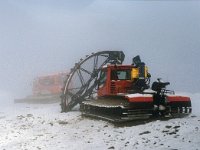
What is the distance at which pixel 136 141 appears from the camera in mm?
10242

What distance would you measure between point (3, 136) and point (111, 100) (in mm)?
5163

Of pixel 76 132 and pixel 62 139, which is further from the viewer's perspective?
pixel 76 132

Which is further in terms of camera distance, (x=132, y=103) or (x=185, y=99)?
(x=185, y=99)

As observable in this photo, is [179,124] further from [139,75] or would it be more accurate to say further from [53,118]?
[53,118]

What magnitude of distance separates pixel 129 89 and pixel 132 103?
2864 mm

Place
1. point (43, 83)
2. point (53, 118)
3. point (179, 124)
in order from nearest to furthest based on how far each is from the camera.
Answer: point (179, 124) → point (53, 118) → point (43, 83)

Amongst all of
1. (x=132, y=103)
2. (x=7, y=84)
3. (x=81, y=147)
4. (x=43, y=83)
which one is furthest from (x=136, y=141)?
(x=7, y=84)

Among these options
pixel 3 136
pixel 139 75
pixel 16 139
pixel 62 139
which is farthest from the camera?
pixel 139 75

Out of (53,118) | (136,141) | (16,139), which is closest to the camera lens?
(136,141)

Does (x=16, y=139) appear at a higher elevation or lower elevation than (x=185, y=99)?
lower

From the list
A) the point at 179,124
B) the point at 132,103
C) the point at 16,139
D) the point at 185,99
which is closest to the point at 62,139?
the point at 16,139

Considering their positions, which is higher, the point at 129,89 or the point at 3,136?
the point at 129,89

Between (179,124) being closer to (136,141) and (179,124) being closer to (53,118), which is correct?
(136,141)

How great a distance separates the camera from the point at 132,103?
43.0 feet
